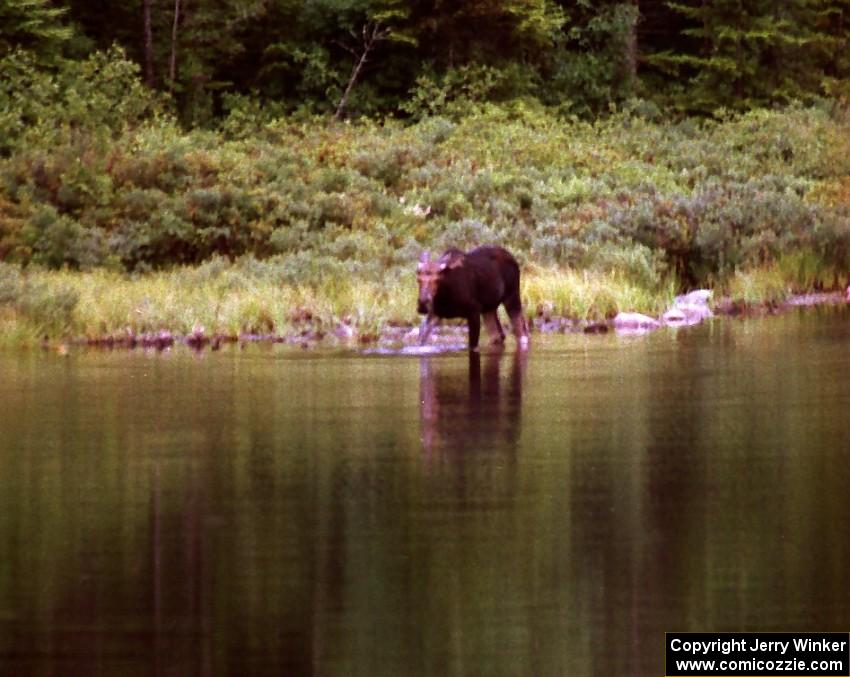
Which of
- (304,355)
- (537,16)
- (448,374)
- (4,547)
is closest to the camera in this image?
(4,547)

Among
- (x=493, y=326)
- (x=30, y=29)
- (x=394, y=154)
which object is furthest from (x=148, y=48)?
(x=493, y=326)

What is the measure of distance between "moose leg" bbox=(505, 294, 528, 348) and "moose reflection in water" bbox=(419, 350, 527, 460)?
165cm

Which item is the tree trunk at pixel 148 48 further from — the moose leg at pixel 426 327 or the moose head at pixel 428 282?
the moose head at pixel 428 282

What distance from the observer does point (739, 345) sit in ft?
78.3

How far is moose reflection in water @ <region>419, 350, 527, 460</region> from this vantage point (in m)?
15.6

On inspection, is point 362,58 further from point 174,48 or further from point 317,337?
point 317,337

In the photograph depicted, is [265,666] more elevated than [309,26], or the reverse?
[309,26]

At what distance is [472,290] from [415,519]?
39.2 feet

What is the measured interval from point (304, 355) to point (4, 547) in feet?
38.8

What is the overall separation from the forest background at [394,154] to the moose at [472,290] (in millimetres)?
1733

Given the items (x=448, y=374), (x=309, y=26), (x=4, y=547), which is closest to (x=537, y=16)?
(x=309, y=26)

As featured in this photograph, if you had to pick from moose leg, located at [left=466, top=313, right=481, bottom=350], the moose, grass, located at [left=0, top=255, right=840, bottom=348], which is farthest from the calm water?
grass, located at [left=0, top=255, right=840, bottom=348]

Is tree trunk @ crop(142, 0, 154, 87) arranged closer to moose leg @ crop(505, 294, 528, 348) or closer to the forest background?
the forest background

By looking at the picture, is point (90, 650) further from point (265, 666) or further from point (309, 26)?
point (309, 26)
